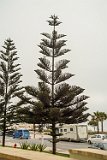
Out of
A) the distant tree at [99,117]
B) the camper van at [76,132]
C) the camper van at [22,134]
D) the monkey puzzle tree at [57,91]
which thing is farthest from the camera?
the distant tree at [99,117]

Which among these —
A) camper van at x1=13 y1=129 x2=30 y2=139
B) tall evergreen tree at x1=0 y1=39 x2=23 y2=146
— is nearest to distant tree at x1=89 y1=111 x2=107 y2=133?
camper van at x1=13 y1=129 x2=30 y2=139

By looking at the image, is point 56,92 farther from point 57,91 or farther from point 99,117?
point 99,117

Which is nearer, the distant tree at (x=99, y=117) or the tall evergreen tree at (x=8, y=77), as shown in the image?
the tall evergreen tree at (x=8, y=77)

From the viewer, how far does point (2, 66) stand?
31281 mm

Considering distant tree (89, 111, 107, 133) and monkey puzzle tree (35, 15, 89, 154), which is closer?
monkey puzzle tree (35, 15, 89, 154)

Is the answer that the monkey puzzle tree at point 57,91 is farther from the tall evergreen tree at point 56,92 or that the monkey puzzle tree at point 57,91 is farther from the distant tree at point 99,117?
the distant tree at point 99,117

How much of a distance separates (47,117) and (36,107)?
1228 mm

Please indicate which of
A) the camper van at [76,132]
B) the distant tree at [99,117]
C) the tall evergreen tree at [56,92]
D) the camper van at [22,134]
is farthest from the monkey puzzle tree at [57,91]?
the distant tree at [99,117]

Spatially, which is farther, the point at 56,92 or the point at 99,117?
the point at 99,117

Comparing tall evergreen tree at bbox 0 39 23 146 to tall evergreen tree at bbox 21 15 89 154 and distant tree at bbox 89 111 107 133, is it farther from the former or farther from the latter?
distant tree at bbox 89 111 107 133

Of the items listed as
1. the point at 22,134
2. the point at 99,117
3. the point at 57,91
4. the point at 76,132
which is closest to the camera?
the point at 57,91

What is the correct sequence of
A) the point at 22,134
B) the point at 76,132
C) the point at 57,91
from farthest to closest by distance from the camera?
the point at 22,134 < the point at 76,132 < the point at 57,91

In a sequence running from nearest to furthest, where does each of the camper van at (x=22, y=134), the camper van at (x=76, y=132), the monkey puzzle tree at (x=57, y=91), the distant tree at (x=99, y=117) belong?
1. the monkey puzzle tree at (x=57, y=91)
2. the camper van at (x=76, y=132)
3. the camper van at (x=22, y=134)
4. the distant tree at (x=99, y=117)

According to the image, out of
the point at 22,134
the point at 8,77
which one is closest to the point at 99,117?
the point at 22,134
